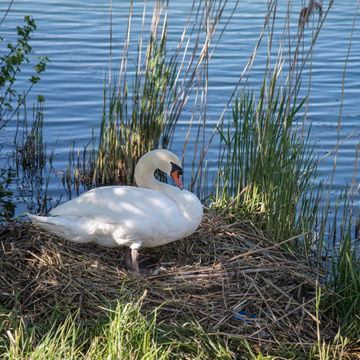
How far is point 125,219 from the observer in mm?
4223

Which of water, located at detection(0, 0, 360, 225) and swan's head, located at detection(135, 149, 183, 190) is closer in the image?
swan's head, located at detection(135, 149, 183, 190)

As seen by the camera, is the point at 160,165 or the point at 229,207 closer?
the point at 160,165

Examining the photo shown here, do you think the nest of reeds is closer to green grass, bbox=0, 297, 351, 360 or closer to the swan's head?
green grass, bbox=0, 297, 351, 360

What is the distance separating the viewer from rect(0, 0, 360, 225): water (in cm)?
778

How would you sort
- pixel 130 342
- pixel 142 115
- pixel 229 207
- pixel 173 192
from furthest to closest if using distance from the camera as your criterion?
pixel 142 115, pixel 229 207, pixel 173 192, pixel 130 342

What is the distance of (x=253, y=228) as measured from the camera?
5.05 m

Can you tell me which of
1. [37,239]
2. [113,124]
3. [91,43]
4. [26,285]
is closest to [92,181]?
[113,124]

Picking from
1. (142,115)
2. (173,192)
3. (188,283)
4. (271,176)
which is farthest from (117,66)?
(188,283)

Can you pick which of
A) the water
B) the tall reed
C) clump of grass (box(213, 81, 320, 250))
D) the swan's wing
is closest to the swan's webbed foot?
A: the swan's wing

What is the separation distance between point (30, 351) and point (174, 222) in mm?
1434

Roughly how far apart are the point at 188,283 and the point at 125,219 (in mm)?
623

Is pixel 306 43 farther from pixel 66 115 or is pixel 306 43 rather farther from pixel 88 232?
pixel 88 232

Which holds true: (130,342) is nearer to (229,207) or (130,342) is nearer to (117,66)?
(229,207)

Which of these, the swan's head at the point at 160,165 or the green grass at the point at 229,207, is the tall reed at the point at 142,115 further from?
the swan's head at the point at 160,165
